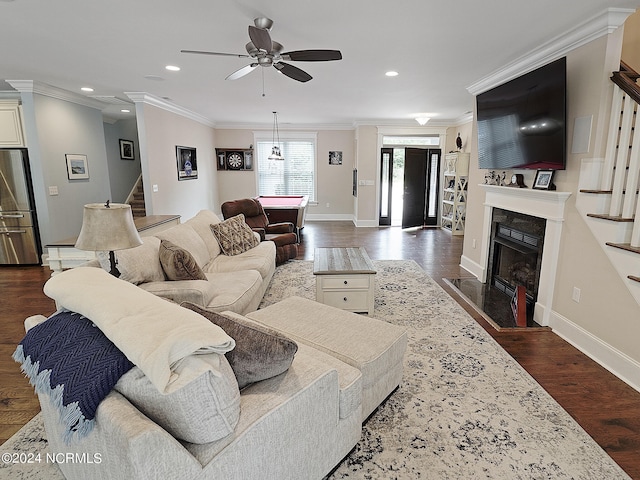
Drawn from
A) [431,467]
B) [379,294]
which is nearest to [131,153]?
[379,294]

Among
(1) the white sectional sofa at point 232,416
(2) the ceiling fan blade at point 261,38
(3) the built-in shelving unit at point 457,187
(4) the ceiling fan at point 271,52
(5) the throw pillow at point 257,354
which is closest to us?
(1) the white sectional sofa at point 232,416

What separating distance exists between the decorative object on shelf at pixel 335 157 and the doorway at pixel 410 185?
1.27 m

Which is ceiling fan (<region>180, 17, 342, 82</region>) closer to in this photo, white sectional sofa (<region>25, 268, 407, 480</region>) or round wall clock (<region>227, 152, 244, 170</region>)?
white sectional sofa (<region>25, 268, 407, 480</region>)

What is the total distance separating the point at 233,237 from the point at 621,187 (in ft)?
12.2

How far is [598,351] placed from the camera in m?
2.70

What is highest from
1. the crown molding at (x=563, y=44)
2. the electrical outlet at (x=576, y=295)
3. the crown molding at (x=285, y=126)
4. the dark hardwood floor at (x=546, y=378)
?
the crown molding at (x=285, y=126)

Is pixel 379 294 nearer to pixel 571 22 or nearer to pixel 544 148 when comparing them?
pixel 544 148

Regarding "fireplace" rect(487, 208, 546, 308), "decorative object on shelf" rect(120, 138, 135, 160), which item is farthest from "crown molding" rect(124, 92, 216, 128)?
"fireplace" rect(487, 208, 546, 308)

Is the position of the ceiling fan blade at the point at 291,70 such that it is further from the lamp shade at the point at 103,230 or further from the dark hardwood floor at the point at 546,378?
the dark hardwood floor at the point at 546,378

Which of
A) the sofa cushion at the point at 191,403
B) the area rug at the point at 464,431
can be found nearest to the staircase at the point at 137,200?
the area rug at the point at 464,431

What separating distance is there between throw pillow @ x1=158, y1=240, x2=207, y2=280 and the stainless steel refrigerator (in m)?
3.72

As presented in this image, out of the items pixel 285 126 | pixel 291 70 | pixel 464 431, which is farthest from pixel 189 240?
pixel 285 126

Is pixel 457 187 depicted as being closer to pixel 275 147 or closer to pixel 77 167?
pixel 275 147

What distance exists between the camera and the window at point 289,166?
9172 mm
